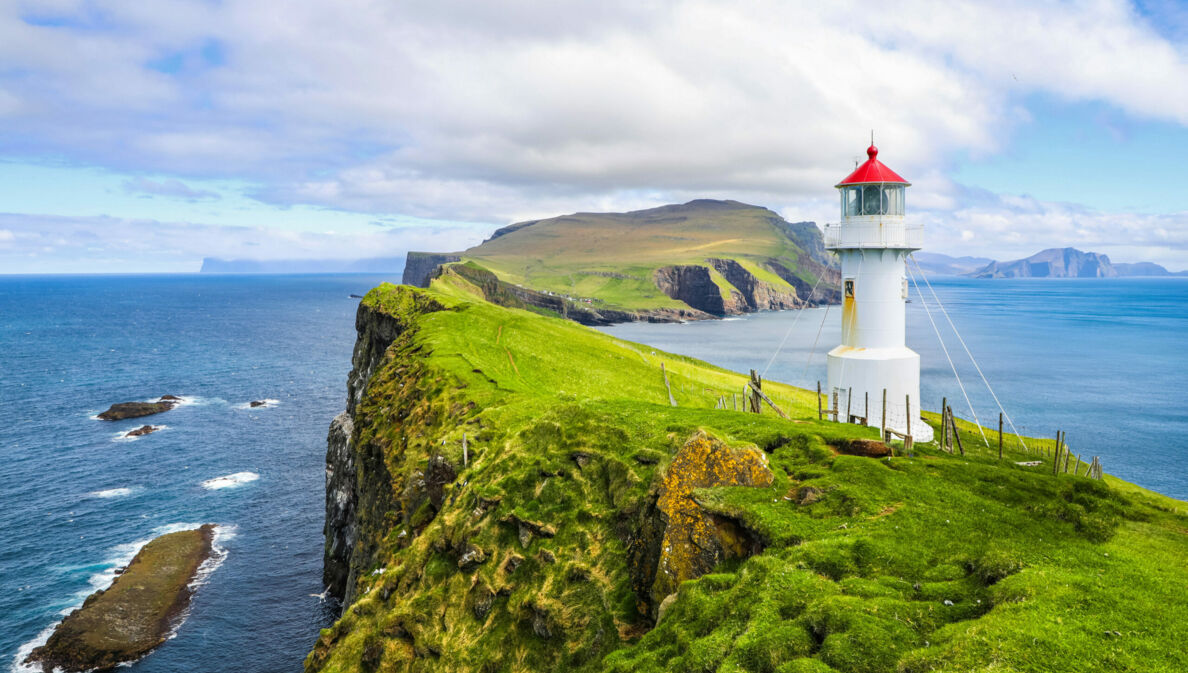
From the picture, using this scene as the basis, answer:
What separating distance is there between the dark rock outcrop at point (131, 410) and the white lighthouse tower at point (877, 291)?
10245 cm

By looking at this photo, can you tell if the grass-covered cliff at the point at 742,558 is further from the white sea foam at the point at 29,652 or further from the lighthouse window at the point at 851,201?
the white sea foam at the point at 29,652

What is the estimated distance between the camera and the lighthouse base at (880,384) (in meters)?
32.0

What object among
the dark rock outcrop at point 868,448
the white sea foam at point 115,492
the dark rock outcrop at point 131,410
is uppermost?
the dark rock outcrop at point 868,448

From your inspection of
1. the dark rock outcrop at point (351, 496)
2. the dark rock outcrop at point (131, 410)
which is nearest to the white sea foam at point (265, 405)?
the dark rock outcrop at point (131, 410)

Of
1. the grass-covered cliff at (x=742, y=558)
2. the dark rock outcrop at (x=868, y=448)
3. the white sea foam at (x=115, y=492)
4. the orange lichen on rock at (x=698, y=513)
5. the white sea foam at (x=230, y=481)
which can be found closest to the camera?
the grass-covered cliff at (x=742, y=558)

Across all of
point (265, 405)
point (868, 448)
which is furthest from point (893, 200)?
point (265, 405)

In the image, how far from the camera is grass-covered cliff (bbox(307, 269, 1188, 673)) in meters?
12.4

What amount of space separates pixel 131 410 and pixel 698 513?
10679 centimetres

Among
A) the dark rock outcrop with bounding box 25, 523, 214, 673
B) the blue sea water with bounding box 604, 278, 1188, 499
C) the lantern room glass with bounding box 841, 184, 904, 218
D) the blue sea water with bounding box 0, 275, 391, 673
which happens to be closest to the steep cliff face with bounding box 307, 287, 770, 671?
the blue sea water with bounding box 0, 275, 391, 673

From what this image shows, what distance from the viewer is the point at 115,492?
228ft

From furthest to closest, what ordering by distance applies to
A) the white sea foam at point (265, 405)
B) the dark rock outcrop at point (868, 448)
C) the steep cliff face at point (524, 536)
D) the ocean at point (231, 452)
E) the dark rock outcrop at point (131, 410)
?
1. the white sea foam at point (265, 405)
2. the dark rock outcrop at point (131, 410)
3. the ocean at point (231, 452)
4. the dark rock outcrop at point (868, 448)
5. the steep cliff face at point (524, 536)

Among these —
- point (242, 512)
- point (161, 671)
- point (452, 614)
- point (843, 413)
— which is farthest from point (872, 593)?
point (242, 512)

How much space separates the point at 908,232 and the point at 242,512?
66485 millimetres

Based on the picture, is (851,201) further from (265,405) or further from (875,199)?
(265,405)
